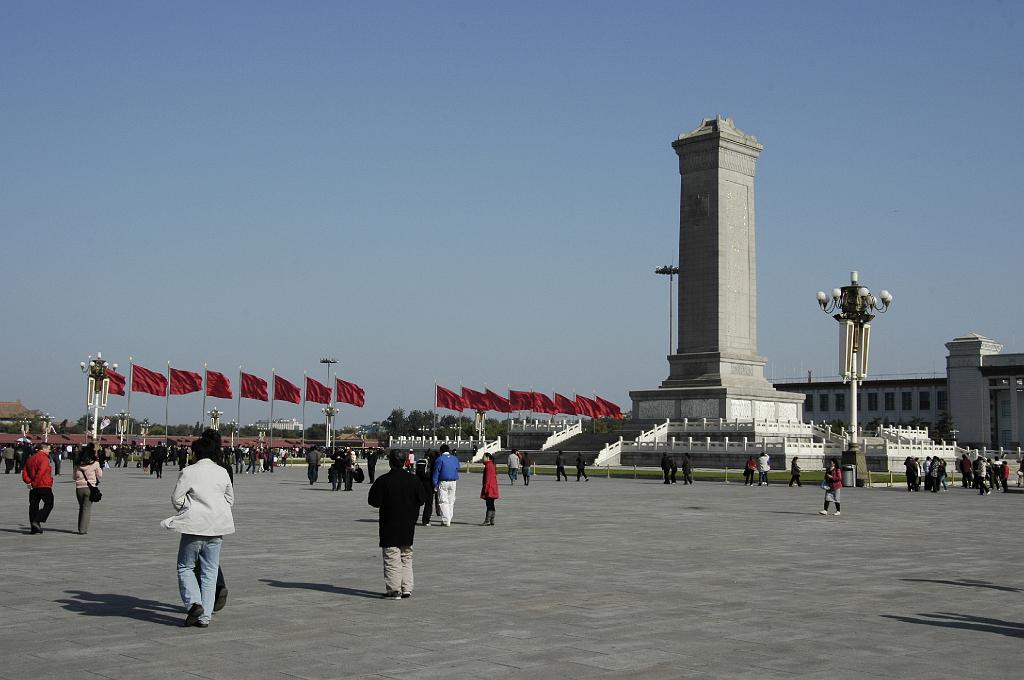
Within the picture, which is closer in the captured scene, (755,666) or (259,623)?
(755,666)

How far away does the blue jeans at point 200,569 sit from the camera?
11594mm

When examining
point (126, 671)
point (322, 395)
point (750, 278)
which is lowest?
point (126, 671)

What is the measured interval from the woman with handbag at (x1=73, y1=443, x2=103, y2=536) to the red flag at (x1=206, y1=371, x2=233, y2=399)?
57844 mm

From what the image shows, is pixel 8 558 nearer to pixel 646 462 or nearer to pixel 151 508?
pixel 151 508

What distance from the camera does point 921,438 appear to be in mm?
70938

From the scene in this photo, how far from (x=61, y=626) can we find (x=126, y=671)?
95.2 inches

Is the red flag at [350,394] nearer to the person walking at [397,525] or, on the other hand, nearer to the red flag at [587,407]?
the red flag at [587,407]

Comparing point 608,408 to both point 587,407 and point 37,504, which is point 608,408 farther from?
point 37,504

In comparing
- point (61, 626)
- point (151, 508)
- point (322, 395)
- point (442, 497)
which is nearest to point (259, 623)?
point (61, 626)

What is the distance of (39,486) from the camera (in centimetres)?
2170

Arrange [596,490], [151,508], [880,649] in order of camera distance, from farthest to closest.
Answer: [596,490] < [151,508] < [880,649]

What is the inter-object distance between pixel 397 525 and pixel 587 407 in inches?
2962

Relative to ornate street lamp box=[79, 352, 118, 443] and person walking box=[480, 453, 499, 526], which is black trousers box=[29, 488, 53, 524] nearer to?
person walking box=[480, 453, 499, 526]

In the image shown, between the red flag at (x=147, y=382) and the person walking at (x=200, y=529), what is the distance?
67.2m
